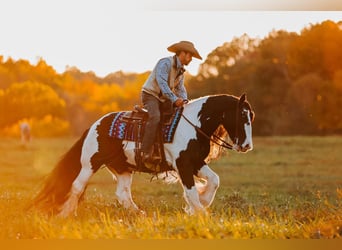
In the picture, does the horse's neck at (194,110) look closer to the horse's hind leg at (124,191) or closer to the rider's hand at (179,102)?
the rider's hand at (179,102)

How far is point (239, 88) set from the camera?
29.1 feet

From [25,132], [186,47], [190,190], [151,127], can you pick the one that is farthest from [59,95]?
[190,190]

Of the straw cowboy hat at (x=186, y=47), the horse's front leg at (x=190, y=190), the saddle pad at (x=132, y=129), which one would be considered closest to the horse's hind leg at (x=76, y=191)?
the saddle pad at (x=132, y=129)

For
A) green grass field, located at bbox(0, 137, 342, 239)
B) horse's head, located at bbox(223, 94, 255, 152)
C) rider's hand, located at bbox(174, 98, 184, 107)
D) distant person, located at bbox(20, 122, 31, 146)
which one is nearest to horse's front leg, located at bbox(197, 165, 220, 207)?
green grass field, located at bbox(0, 137, 342, 239)

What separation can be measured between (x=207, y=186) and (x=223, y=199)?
45.0 inches

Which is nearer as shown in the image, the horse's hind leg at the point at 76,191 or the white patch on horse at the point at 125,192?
the horse's hind leg at the point at 76,191

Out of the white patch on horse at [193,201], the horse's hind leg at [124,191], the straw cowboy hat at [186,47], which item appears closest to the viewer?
the white patch on horse at [193,201]

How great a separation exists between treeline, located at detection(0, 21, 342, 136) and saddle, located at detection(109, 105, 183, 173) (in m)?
0.89

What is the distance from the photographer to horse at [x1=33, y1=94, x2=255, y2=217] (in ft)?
22.4

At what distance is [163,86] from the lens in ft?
22.6

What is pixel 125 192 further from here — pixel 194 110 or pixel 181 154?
pixel 194 110

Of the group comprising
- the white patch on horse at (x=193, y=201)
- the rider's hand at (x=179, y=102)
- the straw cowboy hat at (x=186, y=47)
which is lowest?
the white patch on horse at (x=193, y=201)

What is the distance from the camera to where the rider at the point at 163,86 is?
688 cm

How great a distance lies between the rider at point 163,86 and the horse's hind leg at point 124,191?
50 cm
